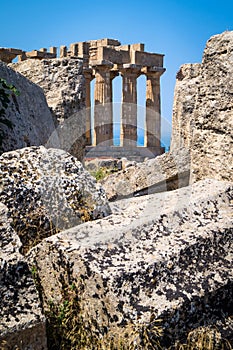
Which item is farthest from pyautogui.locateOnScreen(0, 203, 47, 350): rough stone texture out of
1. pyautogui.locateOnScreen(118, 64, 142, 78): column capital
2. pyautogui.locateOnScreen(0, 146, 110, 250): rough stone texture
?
pyautogui.locateOnScreen(118, 64, 142, 78): column capital

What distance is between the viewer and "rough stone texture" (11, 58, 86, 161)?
22.9 feet

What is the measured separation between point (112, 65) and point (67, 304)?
1077 inches

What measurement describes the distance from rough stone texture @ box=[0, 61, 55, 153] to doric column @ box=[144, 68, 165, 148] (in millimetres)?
25210

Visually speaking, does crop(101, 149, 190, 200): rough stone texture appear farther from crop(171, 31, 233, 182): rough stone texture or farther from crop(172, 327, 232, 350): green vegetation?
crop(172, 327, 232, 350): green vegetation

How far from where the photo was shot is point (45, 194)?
2.73 metres

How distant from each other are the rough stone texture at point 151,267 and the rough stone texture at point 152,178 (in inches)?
163

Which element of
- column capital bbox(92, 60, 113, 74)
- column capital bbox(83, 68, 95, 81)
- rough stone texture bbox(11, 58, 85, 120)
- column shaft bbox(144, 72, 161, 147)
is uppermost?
column capital bbox(92, 60, 113, 74)

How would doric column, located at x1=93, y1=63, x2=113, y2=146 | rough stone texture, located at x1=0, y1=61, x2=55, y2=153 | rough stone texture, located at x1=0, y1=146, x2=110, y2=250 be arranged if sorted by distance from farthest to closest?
doric column, located at x1=93, y1=63, x2=113, y2=146 → rough stone texture, located at x1=0, y1=61, x2=55, y2=153 → rough stone texture, located at x1=0, y1=146, x2=110, y2=250

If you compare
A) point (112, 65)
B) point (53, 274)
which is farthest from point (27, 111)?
point (112, 65)

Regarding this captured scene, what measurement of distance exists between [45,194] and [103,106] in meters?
28.0

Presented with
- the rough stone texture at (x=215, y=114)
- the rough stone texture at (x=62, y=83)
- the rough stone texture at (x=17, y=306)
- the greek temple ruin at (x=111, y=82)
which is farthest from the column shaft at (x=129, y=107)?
the rough stone texture at (x=17, y=306)

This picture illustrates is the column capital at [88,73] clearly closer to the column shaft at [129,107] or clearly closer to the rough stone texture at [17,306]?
the column shaft at [129,107]

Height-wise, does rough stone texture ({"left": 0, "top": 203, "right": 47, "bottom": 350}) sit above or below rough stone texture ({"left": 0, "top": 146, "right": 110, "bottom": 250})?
below

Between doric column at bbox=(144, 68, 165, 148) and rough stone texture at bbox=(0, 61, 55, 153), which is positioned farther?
doric column at bbox=(144, 68, 165, 148)
